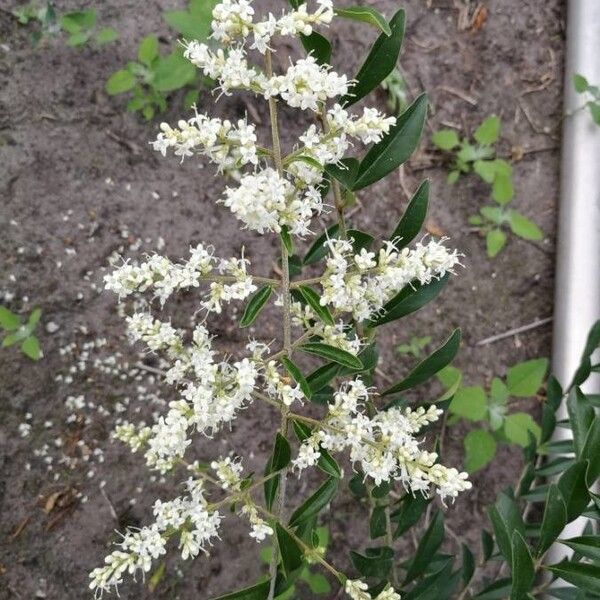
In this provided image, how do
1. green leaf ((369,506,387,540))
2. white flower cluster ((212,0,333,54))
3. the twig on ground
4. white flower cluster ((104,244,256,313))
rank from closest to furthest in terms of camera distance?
white flower cluster ((212,0,333,54))
white flower cluster ((104,244,256,313))
green leaf ((369,506,387,540))
the twig on ground

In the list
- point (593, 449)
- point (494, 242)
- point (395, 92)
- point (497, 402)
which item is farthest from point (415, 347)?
point (593, 449)

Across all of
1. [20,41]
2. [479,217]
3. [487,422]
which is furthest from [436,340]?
[20,41]

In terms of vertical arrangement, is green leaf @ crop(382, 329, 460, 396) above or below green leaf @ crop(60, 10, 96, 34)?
below

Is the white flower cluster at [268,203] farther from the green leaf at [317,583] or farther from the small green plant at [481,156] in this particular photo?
the small green plant at [481,156]

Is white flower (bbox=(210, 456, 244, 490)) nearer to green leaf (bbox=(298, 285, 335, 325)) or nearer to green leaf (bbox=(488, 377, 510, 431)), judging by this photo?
green leaf (bbox=(298, 285, 335, 325))

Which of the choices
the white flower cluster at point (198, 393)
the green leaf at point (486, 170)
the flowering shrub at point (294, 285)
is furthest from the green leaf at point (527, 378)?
the white flower cluster at point (198, 393)

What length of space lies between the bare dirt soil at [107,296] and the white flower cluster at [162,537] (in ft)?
2.78

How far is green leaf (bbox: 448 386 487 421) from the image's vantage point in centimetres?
176

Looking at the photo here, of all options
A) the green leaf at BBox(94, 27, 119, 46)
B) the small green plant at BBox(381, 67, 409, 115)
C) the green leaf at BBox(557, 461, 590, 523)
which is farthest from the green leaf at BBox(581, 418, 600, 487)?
the green leaf at BBox(94, 27, 119, 46)

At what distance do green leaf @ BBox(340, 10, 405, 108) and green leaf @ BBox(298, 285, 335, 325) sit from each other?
0.96ft

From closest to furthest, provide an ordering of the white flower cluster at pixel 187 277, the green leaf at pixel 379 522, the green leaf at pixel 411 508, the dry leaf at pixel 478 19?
the white flower cluster at pixel 187 277 < the green leaf at pixel 411 508 < the green leaf at pixel 379 522 < the dry leaf at pixel 478 19

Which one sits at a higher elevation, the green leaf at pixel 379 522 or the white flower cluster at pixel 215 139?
the white flower cluster at pixel 215 139

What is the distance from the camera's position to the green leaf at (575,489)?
3.50 feet

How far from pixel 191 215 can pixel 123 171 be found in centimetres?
24
